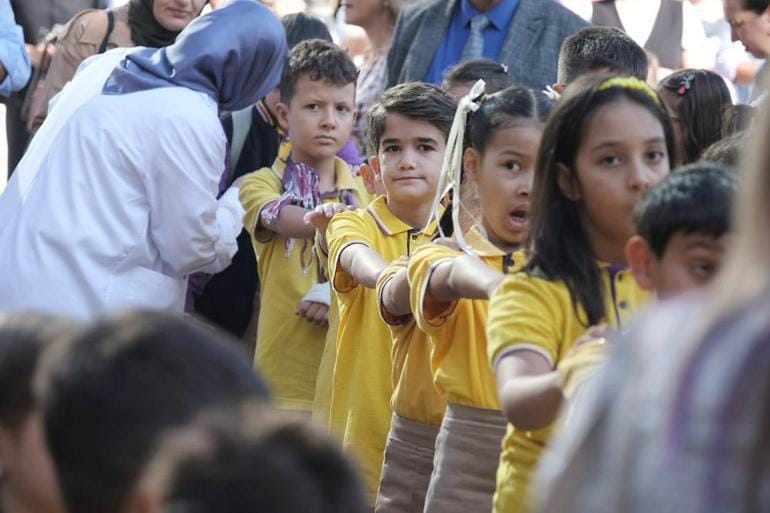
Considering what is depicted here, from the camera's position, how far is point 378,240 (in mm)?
4785

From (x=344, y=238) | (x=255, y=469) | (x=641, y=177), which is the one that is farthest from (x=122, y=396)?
(x=344, y=238)

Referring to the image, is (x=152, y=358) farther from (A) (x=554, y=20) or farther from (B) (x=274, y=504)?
(A) (x=554, y=20)

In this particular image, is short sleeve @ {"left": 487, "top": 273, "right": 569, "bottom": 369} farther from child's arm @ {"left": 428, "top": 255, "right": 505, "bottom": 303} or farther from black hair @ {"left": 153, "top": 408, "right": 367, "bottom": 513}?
black hair @ {"left": 153, "top": 408, "right": 367, "bottom": 513}

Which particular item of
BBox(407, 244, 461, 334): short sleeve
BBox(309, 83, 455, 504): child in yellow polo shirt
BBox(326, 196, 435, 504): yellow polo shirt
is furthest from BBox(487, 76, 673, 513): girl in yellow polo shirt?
BBox(326, 196, 435, 504): yellow polo shirt

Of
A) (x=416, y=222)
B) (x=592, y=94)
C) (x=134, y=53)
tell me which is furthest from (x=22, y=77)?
(x=592, y=94)

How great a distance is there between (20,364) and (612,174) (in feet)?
4.65

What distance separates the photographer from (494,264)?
3.84 metres

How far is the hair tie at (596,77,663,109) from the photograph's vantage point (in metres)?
3.33

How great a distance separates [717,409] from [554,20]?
5258mm

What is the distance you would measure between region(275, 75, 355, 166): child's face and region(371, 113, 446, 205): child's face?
0.94 metres

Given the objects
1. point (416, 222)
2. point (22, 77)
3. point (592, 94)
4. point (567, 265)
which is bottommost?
point (22, 77)

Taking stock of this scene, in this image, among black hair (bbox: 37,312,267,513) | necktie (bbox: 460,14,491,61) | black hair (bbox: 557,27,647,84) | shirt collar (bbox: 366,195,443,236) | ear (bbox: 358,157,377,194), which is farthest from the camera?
necktie (bbox: 460,14,491,61)

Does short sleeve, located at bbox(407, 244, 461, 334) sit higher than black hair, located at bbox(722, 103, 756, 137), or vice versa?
black hair, located at bbox(722, 103, 756, 137)

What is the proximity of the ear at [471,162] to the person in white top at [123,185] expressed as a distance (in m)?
1.27
